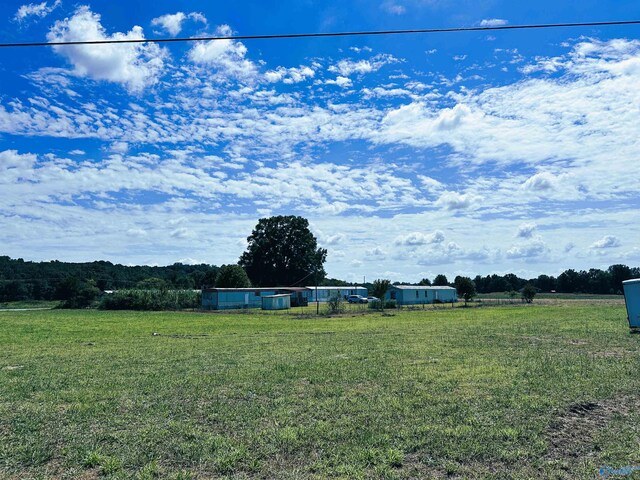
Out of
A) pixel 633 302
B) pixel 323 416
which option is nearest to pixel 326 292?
pixel 633 302

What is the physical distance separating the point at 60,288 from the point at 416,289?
60.0 meters

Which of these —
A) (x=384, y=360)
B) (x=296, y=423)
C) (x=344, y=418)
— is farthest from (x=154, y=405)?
(x=384, y=360)

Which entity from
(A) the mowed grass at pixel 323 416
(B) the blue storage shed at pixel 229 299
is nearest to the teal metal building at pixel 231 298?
(B) the blue storage shed at pixel 229 299

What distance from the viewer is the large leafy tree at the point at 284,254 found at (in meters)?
93.1

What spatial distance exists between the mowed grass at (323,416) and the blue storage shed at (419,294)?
5784 centimetres

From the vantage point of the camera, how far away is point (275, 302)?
62219 millimetres

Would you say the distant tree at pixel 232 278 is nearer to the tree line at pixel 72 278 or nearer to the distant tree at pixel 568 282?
the tree line at pixel 72 278

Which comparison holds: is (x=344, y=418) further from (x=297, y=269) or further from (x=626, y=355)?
(x=297, y=269)

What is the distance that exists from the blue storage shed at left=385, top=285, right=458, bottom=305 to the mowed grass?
190 ft

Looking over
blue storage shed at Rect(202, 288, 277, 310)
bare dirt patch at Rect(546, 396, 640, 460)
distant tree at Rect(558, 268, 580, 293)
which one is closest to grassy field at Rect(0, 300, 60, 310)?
blue storage shed at Rect(202, 288, 277, 310)

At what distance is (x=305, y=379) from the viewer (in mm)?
11312

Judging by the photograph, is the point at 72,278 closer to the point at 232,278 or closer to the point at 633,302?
the point at 232,278

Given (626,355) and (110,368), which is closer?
(110,368)

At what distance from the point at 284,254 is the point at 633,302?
73545 millimetres
